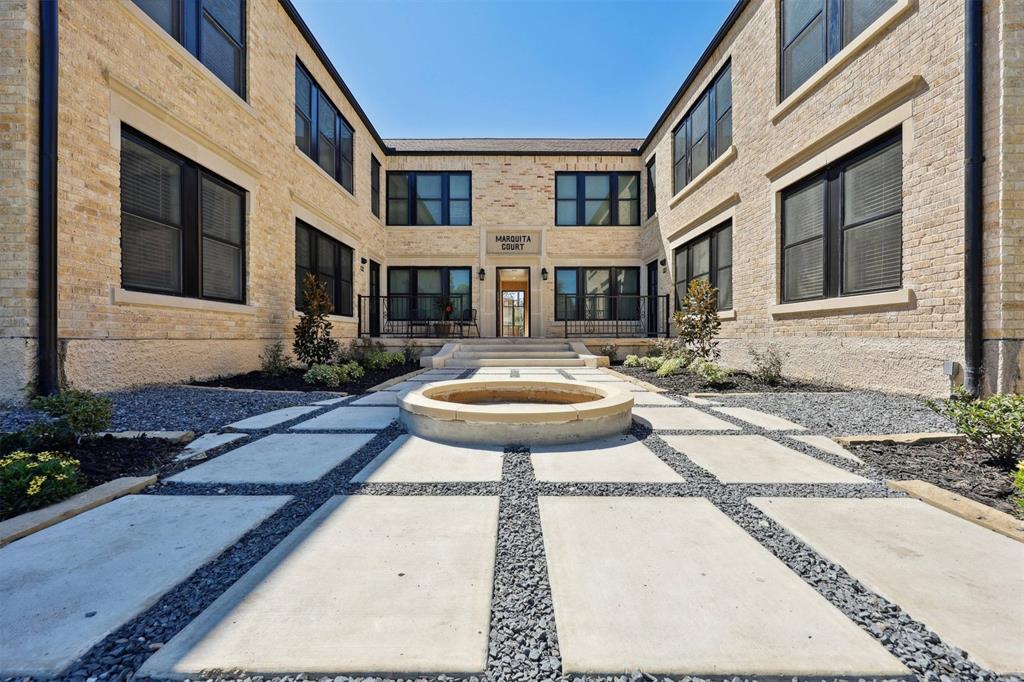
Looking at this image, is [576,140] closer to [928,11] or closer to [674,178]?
[674,178]

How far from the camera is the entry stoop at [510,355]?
9825mm

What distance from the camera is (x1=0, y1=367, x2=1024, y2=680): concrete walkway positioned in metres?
1.17

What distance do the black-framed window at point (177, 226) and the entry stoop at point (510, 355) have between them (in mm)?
4527

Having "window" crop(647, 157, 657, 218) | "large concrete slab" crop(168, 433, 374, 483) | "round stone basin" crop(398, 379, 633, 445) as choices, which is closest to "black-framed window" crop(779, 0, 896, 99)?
"window" crop(647, 157, 657, 218)

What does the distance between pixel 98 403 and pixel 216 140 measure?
18.0ft

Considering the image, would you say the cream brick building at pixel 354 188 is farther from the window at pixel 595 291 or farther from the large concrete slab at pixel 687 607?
the large concrete slab at pixel 687 607

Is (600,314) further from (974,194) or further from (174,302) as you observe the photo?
(174,302)

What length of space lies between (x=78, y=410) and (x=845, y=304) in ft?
28.1

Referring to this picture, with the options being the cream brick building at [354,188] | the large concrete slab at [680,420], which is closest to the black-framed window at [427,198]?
the cream brick building at [354,188]

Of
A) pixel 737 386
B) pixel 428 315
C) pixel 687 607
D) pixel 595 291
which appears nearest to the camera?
pixel 687 607

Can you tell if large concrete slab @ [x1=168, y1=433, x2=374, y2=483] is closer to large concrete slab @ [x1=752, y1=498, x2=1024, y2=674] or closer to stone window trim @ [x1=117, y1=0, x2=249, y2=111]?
large concrete slab @ [x1=752, y1=498, x2=1024, y2=674]

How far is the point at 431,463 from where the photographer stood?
2.82 meters

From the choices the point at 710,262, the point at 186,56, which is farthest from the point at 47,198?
the point at 710,262

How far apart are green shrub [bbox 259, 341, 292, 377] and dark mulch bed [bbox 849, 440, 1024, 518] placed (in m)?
7.85
